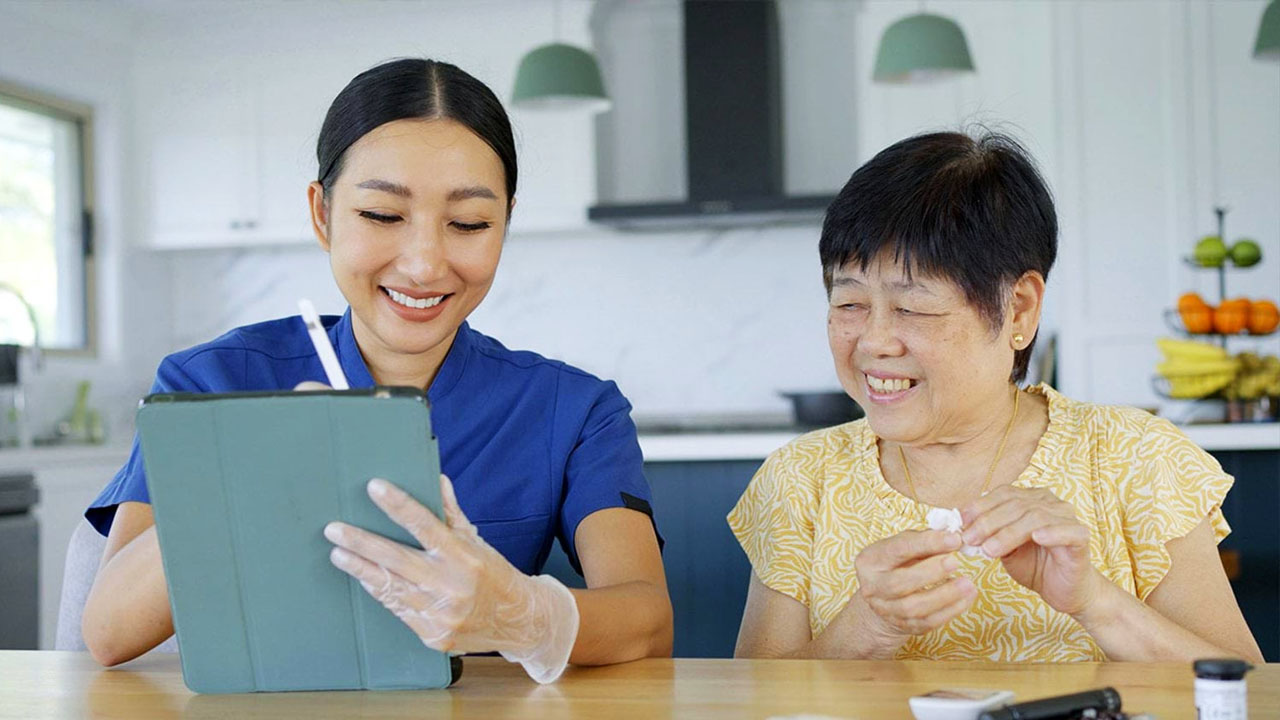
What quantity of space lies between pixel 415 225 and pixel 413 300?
96 mm

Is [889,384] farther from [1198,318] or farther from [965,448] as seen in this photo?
[1198,318]

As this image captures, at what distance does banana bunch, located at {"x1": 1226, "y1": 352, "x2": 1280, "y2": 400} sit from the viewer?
3.27 metres

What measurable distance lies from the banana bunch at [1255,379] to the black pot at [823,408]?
52.3 inches

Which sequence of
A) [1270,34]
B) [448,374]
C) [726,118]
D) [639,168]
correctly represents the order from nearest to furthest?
[448,374] < [1270,34] < [726,118] < [639,168]

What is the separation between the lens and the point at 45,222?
5.34m

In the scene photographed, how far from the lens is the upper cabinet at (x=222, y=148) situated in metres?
5.60

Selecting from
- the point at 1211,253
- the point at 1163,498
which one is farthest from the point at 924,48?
the point at 1163,498

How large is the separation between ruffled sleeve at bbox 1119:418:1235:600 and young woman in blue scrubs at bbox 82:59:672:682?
1.79ft

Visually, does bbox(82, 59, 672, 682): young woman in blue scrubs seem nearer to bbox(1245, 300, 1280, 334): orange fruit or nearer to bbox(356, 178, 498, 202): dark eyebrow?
bbox(356, 178, 498, 202): dark eyebrow

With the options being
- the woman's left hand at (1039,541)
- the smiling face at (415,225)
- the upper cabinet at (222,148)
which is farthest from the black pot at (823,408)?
the woman's left hand at (1039,541)

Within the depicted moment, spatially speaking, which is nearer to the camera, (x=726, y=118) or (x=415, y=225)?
(x=415, y=225)

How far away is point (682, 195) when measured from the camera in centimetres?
534

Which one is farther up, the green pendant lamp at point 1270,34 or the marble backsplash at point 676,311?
the green pendant lamp at point 1270,34

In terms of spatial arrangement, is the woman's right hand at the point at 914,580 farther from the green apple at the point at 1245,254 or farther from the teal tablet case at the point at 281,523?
the green apple at the point at 1245,254
